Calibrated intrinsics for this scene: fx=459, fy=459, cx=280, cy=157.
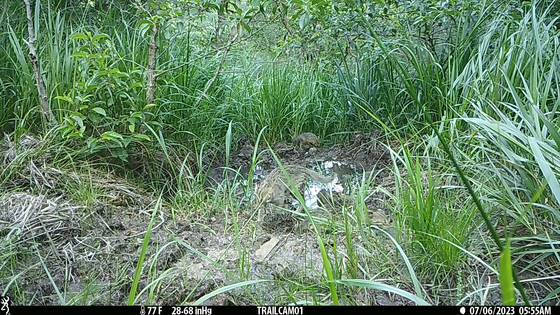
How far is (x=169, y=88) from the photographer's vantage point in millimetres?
3279

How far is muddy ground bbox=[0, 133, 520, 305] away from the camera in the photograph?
1.66 meters

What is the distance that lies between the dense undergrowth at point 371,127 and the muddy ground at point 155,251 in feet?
0.11

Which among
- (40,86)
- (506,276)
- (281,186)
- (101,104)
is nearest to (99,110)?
(101,104)

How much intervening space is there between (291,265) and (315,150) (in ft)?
5.81

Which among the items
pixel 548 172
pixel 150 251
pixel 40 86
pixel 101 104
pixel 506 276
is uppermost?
pixel 506 276

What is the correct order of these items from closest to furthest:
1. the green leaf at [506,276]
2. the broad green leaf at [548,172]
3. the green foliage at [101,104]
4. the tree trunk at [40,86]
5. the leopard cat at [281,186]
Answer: the green leaf at [506,276] → the broad green leaf at [548,172] → the leopard cat at [281,186] → the green foliage at [101,104] → the tree trunk at [40,86]

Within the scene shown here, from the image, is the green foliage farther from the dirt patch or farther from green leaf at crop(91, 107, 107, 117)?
the dirt patch

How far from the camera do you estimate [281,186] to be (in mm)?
2473

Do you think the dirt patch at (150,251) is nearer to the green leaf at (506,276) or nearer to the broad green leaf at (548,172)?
the broad green leaf at (548,172)

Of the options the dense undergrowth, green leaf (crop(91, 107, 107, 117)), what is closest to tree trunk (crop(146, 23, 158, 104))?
the dense undergrowth

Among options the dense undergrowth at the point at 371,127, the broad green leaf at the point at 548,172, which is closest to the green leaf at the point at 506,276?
the dense undergrowth at the point at 371,127

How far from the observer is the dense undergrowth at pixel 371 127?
1729mm

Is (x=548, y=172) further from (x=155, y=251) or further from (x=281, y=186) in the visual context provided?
(x=155, y=251)

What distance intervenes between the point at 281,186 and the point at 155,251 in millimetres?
781
